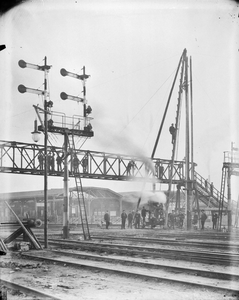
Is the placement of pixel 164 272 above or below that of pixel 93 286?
below

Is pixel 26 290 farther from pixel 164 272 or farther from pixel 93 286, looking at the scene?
pixel 164 272

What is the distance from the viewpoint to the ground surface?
729 centimetres

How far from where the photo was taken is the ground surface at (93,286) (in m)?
7.29

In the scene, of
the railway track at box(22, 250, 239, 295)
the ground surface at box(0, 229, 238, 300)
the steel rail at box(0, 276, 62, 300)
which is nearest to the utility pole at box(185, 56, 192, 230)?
the railway track at box(22, 250, 239, 295)

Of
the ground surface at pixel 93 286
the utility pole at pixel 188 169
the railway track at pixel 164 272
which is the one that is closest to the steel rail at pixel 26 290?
the ground surface at pixel 93 286

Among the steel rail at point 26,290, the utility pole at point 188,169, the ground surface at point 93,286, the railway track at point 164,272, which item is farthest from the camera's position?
the utility pole at point 188,169

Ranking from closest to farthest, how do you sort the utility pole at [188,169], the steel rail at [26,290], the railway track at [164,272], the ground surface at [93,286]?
the steel rail at [26,290] < the ground surface at [93,286] < the railway track at [164,272] < the utility pole at [188,169]

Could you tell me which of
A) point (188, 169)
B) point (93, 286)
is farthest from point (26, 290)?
point (188, 169)

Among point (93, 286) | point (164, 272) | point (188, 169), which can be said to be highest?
point (188, 169)

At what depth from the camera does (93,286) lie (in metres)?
8.30

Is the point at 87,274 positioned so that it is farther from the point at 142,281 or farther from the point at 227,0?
the point at 227,0

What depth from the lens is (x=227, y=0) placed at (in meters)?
6.86

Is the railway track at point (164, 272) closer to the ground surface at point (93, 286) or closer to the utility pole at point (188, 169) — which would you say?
the ground surface at point (93, 286)

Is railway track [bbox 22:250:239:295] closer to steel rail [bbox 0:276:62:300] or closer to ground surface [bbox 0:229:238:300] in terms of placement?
ground surface [bbox 0:229:238:300]
